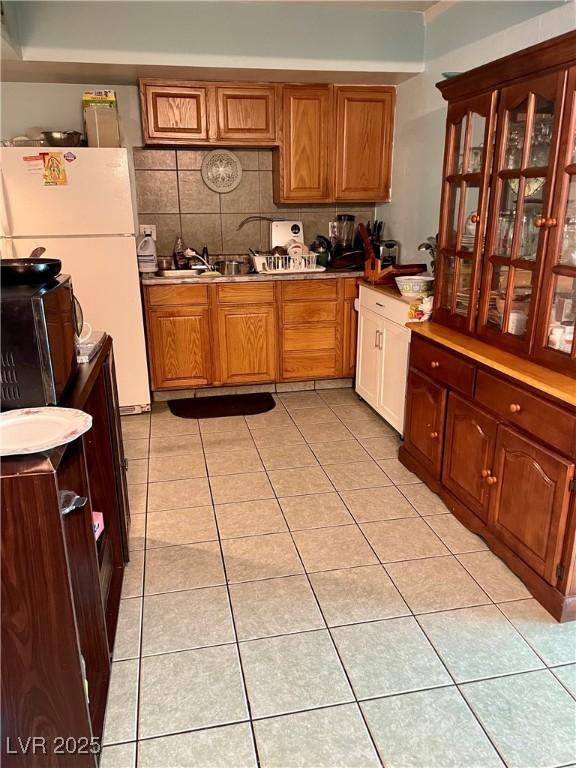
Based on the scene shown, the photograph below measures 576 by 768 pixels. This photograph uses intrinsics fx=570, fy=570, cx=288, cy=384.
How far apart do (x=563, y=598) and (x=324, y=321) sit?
2610mm

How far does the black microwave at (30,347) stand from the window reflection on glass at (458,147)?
1.93 meters

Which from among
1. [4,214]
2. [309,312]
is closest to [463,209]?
[309,312]

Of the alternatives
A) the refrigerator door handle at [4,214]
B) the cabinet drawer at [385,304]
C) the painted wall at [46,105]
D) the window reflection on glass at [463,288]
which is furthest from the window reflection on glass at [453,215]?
the refrigerator door handle at [4,214]

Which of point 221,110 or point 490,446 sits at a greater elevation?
point 221,110

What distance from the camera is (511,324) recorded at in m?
2.32

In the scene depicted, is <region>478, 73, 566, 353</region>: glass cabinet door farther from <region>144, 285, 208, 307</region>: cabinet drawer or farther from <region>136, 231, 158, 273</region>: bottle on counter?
<region>136, 231, 158, 273</region>: bottle on counter

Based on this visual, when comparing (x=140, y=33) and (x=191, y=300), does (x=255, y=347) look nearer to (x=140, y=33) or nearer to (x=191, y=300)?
(x=191, y=300)

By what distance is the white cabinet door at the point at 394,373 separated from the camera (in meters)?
3.25

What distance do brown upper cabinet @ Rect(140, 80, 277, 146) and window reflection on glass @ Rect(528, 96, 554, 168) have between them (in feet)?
7.27

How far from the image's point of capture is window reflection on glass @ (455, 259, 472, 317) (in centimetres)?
261

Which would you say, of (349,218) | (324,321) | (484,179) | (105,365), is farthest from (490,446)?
(349,218)

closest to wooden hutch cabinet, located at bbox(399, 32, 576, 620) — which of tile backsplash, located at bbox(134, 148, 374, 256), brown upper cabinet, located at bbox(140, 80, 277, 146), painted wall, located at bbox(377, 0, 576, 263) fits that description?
painted wall, located at bbox(377, 0, 576, 263)

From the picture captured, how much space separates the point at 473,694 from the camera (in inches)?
65.7

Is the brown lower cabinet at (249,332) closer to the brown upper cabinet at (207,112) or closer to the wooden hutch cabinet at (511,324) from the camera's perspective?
the brown upper cabinet at (207,112)
